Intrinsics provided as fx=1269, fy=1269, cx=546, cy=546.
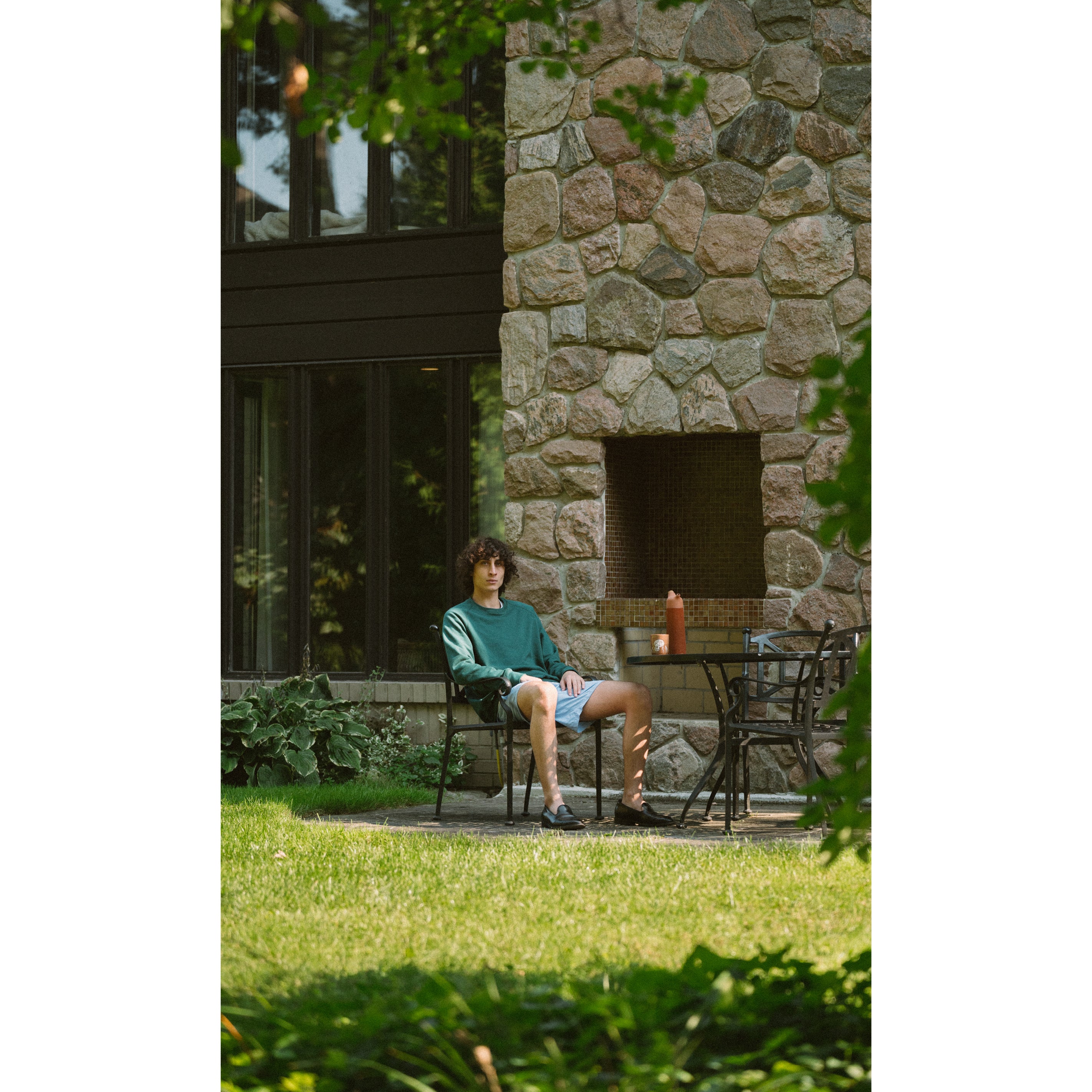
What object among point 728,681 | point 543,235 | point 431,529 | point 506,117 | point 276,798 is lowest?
point 276,798

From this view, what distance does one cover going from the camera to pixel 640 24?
20.4 feet

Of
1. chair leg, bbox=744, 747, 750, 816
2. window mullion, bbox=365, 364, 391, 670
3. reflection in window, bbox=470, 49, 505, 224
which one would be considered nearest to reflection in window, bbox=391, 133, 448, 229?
reflection in window, bbox=470, 49, 505, 224

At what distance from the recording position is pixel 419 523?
7.08 m

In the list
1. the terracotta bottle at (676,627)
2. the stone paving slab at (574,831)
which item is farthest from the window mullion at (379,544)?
the terracotta bottle at (676,627)

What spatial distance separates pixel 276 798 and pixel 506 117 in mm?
3572

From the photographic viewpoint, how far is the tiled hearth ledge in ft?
20.2

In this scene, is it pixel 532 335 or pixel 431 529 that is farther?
pixel 431 529

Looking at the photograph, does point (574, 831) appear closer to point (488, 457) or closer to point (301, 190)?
point (488, 457)

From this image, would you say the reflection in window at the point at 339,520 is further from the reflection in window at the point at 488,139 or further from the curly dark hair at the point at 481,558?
the curly dark hair at the point at 481,558

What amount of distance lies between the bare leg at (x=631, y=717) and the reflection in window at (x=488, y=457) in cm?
198

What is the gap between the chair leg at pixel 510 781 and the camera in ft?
16.1
